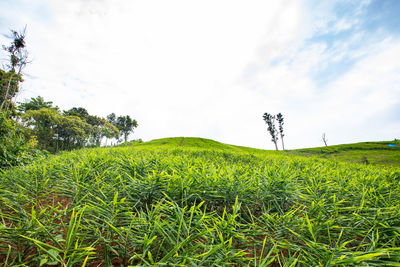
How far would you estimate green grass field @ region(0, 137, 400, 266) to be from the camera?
859 mm

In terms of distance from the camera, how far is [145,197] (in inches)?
57.3

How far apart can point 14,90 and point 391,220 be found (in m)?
35.4

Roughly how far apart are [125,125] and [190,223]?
6493cm

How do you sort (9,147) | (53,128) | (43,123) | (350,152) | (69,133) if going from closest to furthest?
(9,147), (350,152), (43,123), (53,128), (69,133)

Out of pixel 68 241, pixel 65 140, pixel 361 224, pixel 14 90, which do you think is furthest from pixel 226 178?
pixel 65 140

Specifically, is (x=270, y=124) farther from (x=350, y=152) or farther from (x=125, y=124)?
(x=125, y=124)

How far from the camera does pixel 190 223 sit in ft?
3.37

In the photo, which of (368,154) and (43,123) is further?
(43,123)

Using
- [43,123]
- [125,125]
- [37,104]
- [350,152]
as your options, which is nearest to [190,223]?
[350,152]

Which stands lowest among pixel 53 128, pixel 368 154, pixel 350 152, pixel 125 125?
pixel 368 154

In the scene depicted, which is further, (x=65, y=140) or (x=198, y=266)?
(x=65, y=140)

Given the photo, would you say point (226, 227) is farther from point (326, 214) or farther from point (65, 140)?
point (65, 140)

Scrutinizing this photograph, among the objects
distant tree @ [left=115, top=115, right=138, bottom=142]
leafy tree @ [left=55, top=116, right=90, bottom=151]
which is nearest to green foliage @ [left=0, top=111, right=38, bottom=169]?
leafy tree @ [left=55, top=116, right=90, bottom=151]

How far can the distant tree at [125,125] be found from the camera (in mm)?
58109
